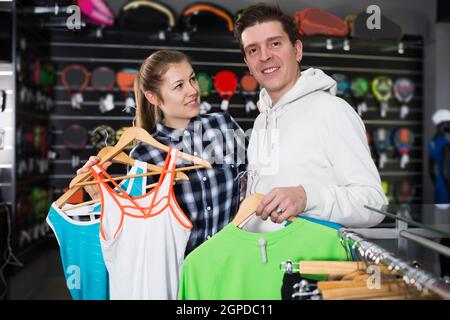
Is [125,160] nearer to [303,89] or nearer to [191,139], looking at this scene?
[191,139]

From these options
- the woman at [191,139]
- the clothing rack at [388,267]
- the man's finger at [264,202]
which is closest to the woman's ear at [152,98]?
the woman at [191,139]

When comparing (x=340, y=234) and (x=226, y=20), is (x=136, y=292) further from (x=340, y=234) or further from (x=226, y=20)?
(x=226, y=20)

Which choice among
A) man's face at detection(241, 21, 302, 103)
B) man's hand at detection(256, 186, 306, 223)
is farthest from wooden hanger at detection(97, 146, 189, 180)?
man's face at detection(241, 21, 302, 103)

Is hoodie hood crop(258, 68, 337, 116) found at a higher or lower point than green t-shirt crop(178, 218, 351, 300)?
higher

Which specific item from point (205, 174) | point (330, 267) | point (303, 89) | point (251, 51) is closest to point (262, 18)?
point (251, 51)

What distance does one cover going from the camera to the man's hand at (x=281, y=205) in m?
1.35

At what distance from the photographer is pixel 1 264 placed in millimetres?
1711

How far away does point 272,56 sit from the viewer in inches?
55.7

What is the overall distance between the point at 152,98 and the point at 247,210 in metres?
0.42

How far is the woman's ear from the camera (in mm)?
1412

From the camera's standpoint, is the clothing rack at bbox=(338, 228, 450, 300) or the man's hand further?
the man's hand

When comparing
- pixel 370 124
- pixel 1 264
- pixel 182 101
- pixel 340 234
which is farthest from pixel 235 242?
pixel 1 264

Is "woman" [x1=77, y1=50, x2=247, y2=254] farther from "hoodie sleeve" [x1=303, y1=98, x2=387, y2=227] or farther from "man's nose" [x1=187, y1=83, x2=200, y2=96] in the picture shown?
"hoodie sleeve" [x1=303, y1=98, x2=387, y2=227]

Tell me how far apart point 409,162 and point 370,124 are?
22cm
